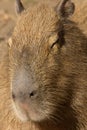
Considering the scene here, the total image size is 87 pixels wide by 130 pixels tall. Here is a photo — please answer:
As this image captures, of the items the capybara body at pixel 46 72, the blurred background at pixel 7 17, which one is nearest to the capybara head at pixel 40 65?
the capybara body at pixel 46 72

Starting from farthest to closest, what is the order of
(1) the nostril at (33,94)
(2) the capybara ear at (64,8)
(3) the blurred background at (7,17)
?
(3) the blurred background at (7,17)
(2) the capybara ear at (64,8)
(1) the nostril at (33,94)

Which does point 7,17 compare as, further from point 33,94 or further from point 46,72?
point 33,94

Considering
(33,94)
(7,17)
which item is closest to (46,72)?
(33,94)

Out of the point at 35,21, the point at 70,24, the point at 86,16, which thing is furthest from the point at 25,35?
the point at 86,16

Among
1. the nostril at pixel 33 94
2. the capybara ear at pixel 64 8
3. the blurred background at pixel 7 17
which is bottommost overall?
the nostril at pixel 33 94

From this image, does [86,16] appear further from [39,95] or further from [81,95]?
[39,95]

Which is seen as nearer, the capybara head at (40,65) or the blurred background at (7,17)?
the capybara head at (40,65)

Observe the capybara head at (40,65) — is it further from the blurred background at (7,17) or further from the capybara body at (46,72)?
the blurred background at (7,17)

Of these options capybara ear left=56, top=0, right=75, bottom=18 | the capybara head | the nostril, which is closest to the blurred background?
capybara ear left=56, top=0, right=75, bottom=18

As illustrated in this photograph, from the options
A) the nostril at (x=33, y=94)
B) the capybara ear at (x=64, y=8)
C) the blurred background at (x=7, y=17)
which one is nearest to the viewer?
the nostril at (x=33, y=94)
